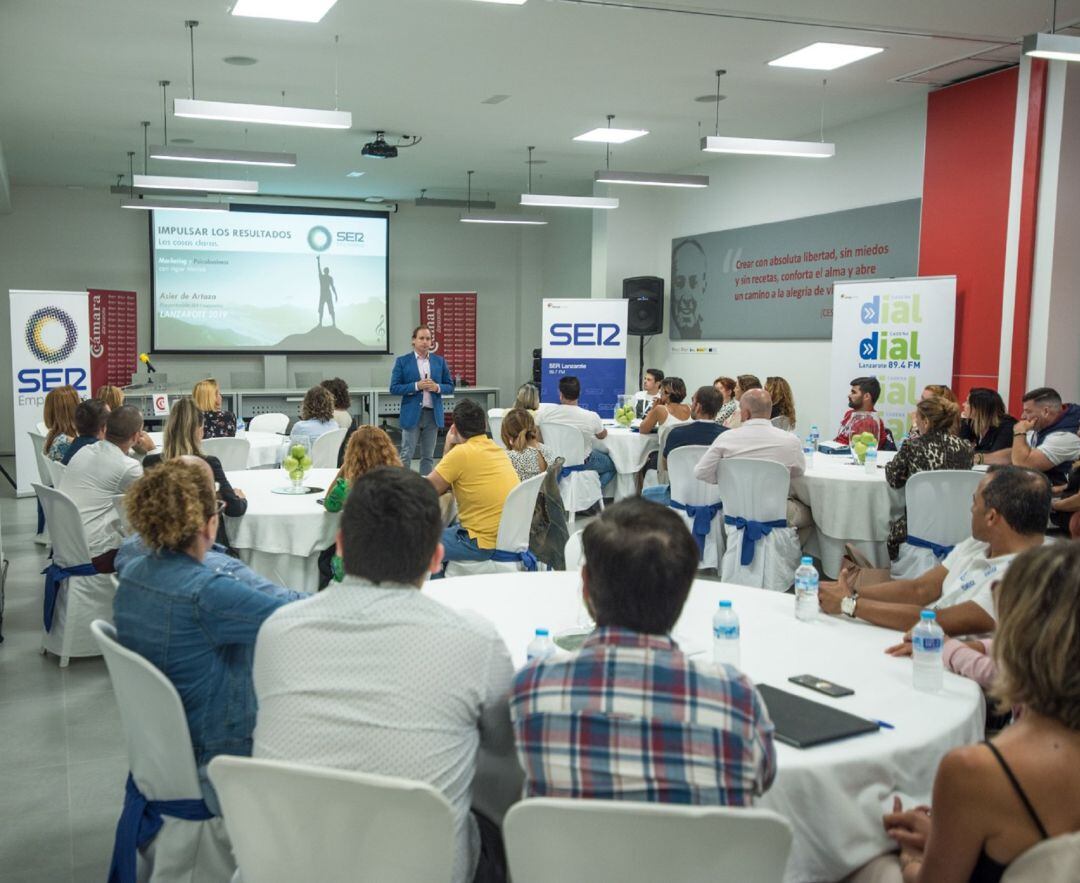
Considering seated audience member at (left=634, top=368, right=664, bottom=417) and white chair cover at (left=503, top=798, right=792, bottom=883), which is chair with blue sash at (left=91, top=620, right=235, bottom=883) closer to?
white chair cover at (left=503, top=798, right=792, bottom=883)

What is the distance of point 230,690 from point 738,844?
4.51 feet

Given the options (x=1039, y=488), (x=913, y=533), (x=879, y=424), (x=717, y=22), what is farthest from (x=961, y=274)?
(x=1039, y=488)

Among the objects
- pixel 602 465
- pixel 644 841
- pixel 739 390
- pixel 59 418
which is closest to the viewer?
pixel 644 841

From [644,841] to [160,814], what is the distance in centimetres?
140

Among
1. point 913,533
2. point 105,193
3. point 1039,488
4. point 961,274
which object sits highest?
point 105,193

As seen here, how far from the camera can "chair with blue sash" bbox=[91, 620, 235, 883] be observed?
220 centimetres

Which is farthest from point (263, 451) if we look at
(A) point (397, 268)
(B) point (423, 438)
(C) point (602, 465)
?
(A) point (397, 268)

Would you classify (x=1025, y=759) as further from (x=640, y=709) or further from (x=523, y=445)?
(x=523, y=445)

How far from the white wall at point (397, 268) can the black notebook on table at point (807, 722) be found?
12.9 m

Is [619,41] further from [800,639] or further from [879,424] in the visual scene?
[800,639]

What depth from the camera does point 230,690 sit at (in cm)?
237

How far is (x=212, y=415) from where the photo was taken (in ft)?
22.6

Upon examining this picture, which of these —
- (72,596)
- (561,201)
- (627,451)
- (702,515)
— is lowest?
(72,596)

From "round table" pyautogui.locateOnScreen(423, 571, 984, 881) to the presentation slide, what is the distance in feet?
38.8
